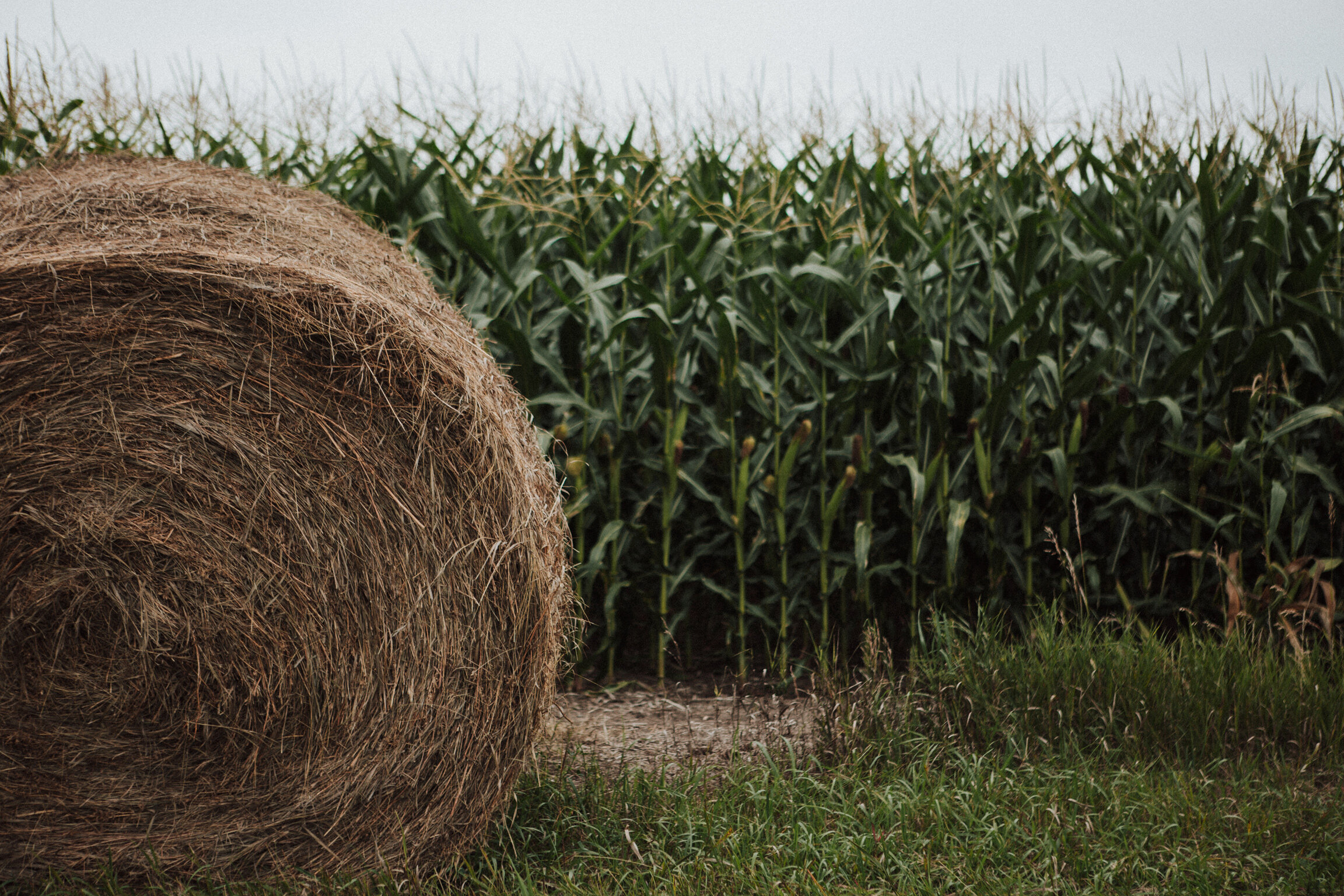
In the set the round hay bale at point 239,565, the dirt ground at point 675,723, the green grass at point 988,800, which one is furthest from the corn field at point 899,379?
the round hay bale at point 239,565

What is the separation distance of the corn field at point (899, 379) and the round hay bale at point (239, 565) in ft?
4.57

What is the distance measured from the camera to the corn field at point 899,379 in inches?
165

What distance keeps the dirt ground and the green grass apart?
12 centimetres

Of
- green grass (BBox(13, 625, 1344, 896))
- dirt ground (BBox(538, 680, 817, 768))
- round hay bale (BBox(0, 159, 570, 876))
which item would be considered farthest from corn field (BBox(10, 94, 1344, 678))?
round hay bale (BBox(0, 159, 570, 876))

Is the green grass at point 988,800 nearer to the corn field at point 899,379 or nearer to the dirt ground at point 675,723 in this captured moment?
the dirt ground at point 675,723

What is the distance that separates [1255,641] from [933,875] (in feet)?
7.48

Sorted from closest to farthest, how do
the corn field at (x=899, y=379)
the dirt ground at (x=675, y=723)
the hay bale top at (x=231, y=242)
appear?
the hay bale top at (x=231, y=242) < the dirt ground at (x=675, y=723) < the corn field at (x=899, y=379)

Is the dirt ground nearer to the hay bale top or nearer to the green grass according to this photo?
the green grass

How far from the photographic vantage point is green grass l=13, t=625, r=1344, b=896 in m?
2.56

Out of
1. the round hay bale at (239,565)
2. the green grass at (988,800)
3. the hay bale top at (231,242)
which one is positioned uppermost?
the hay bale top at (231,242)

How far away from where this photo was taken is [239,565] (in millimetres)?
2578

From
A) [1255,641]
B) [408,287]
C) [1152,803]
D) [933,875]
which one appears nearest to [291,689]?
[408,287]

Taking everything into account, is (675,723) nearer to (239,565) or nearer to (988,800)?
(988,800)

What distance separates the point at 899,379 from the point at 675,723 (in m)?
1.93
